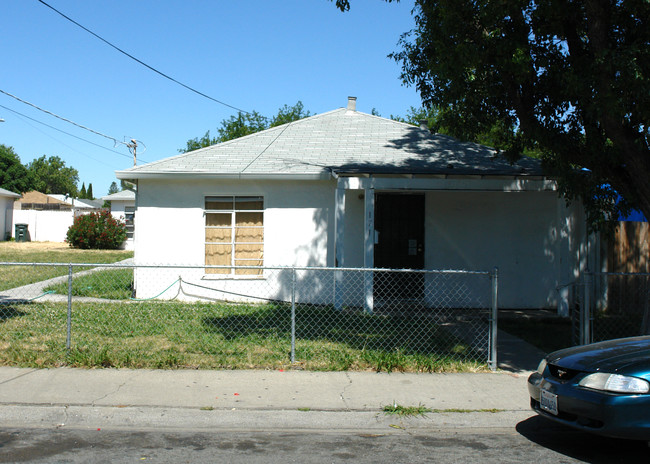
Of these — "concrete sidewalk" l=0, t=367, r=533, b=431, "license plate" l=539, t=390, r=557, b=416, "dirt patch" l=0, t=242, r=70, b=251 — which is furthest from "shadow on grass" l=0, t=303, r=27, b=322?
"dirt patch" l=0, t=242, r=70, b=251

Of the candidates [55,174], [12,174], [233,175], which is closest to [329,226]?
[233,175]

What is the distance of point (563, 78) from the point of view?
7.46m

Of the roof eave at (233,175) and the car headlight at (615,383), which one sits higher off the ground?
the roof eave at (233,175)

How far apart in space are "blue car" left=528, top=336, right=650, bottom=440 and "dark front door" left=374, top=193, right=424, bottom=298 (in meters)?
7.06

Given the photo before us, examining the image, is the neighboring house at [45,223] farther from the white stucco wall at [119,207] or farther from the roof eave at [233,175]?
the roof eave at [233,175]

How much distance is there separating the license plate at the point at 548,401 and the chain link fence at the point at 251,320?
6.93 feet

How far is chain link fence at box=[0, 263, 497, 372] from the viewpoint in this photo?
738 centimetres

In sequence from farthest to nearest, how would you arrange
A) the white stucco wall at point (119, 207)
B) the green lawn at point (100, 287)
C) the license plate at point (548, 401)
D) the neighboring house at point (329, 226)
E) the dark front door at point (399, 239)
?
the white stucco wall at point (119, 207), the green lawn at point (100, 287), the dark front door at point (399, 239), the neighboring house at point (329, 226), the license plate at point (548, 401)

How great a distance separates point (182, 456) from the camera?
4.76 metres

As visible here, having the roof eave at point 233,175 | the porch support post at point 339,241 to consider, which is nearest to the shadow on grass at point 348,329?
the porch support post at point 339,241

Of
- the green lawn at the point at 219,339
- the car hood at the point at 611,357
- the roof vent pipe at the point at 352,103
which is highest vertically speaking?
the roof vent pipe at the point at 352,103

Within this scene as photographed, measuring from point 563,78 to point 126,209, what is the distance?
2917 centimetres

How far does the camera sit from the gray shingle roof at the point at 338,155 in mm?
11828

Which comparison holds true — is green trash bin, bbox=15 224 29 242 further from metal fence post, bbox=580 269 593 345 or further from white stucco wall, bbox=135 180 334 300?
metal fence post, bbox=580 269 593 345
